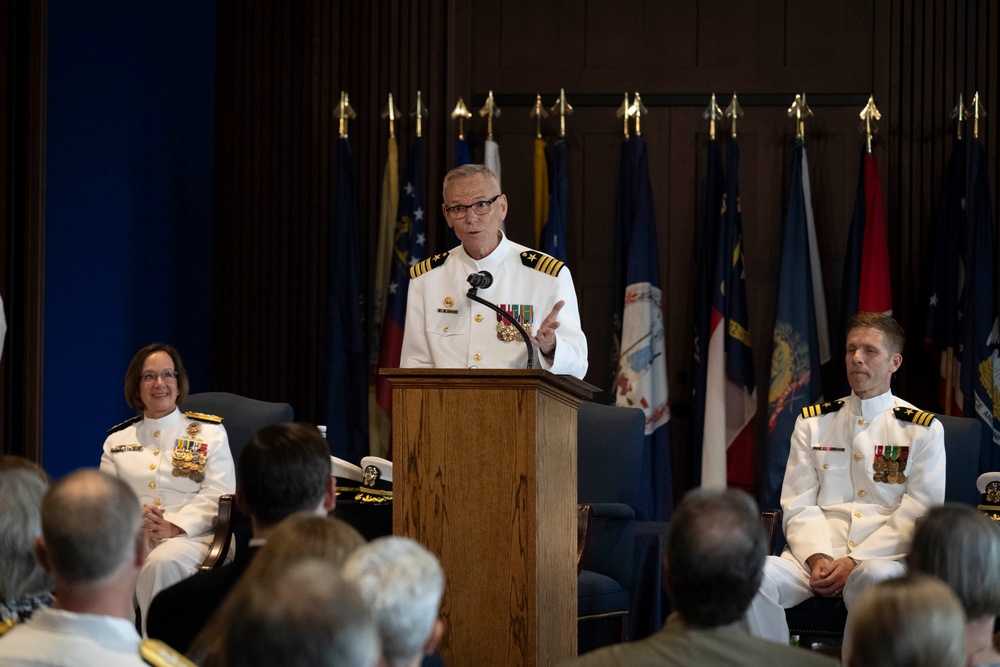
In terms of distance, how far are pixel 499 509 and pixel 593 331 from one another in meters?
3.58

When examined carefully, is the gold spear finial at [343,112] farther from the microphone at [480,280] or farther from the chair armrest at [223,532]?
the microphone at [480,280]

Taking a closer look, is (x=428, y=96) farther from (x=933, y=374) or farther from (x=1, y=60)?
(x=933, y=374)

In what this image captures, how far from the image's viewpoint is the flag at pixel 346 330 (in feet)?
21.6

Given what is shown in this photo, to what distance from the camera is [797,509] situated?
4586mm

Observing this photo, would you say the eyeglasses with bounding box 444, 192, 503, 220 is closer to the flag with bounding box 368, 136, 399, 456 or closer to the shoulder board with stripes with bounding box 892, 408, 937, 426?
the shoulder board with stripes with bounding box 892, 408, 937, 426

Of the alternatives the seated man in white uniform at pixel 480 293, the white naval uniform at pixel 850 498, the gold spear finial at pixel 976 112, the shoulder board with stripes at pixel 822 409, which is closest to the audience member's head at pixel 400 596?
the seated man in white uniform at pixel 480 293

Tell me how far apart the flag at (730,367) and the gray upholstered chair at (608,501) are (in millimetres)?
1414

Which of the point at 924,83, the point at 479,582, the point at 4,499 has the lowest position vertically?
the point at 479,582

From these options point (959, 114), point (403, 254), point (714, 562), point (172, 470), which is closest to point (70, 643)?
point (714, 562)

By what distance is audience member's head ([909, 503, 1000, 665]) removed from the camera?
2.18 metres

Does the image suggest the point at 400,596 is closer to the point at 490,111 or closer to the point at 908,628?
the point at 908,628

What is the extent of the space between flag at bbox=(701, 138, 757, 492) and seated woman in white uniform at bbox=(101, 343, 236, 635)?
255 centimetres

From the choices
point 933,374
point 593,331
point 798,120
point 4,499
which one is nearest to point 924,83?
point 798,120

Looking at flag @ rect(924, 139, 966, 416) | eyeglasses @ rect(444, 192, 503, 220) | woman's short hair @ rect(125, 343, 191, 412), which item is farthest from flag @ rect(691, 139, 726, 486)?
woman's short hair @ rect(125, 343, 191, 412)
